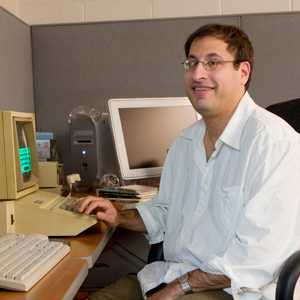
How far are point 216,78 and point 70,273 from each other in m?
0.67

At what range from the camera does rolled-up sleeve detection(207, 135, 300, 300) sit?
1045 mm

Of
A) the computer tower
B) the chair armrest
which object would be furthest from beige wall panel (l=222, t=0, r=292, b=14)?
the chair armrest

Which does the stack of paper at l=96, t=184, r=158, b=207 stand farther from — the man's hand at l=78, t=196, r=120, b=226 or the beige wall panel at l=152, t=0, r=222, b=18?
the beige wall panel at l=152, t=0, r=222, b=18

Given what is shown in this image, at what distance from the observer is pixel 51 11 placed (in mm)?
2430

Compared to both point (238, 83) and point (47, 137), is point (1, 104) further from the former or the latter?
point (238, 83)

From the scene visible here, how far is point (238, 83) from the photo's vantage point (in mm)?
1277

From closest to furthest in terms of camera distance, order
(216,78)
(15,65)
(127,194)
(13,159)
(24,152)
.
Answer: (216,78)
(13,159)
(24,152)
(127,194)
(15,65)

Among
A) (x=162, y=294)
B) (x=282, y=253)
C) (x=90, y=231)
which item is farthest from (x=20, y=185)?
(x=282, y=253)

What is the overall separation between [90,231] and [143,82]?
116cm

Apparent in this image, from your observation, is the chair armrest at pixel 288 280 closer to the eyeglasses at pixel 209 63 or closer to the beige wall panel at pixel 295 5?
the eyeglasses at pixel 209 63

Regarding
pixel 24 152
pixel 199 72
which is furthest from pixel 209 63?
pixel 24 152

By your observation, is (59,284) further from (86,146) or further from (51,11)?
(51,11)

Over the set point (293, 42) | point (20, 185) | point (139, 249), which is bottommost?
point (139, 249)

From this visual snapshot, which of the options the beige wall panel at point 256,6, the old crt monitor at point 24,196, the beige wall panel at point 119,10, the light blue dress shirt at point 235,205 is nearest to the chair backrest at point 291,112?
the light blue dress shirt at point 235,205
